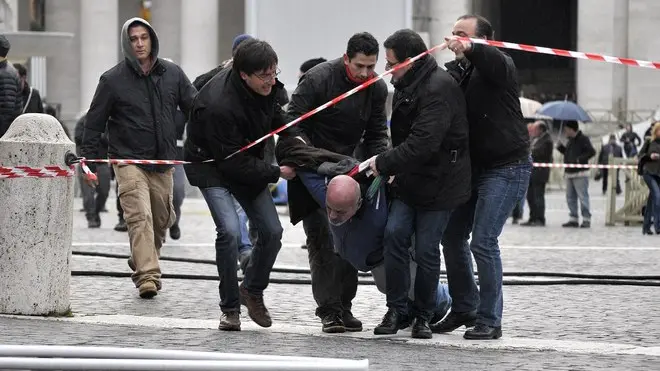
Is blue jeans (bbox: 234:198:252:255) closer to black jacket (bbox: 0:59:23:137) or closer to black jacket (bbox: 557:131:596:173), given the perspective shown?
black jacket (bbox: 0:59:23:137)

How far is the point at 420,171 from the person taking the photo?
966 cm

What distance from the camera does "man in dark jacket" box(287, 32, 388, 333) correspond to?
10086 millimetres

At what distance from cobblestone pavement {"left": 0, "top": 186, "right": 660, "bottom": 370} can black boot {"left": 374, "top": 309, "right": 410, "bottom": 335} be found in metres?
0.11

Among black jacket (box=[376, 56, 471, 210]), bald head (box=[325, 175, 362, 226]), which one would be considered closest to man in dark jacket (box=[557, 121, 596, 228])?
black jacket (box=[376, 56, 471, 210])

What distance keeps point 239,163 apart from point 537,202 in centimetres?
1537

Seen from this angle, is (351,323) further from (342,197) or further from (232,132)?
(232,132)

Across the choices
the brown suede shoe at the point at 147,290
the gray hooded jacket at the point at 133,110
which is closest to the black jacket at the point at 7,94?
the gray hooded jacket at the point at 133,110

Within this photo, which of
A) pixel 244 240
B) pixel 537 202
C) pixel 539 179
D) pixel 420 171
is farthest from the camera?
pixel 539 179

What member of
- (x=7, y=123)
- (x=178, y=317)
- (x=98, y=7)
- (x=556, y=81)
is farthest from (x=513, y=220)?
(x=556, y=81)

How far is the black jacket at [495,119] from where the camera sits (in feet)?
32.0

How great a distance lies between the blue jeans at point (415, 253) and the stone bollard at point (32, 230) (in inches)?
80.4

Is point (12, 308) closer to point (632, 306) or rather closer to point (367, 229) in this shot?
point (367, 229)

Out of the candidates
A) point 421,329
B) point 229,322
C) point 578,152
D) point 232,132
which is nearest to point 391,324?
point 421,329

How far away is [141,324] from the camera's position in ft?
33.3
